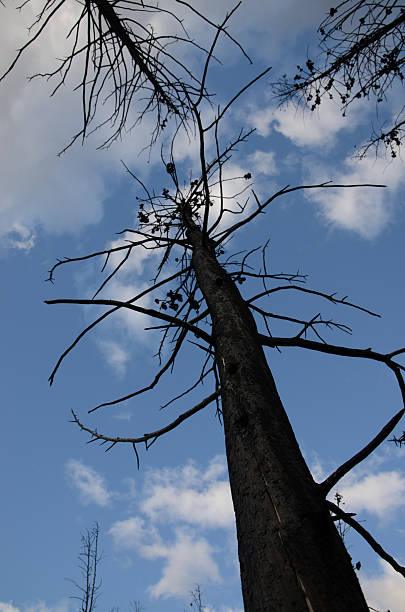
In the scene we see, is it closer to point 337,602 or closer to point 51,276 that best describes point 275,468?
point 337,602

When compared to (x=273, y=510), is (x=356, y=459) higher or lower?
higher

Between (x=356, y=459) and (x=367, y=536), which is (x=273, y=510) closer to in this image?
(x=356, y=459)

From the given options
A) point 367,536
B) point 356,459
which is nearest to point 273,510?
point 356,459

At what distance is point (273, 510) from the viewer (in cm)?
107

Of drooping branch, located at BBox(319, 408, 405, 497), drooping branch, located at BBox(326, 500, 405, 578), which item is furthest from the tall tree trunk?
drooping branch, located at BBox(326, 500, 405, 578)

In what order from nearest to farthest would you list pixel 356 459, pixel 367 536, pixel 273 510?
pixel 273 510 < pixel 356 459 < pixel 367 536

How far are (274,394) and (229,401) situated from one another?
6.6 inches

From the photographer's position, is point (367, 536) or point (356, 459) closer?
point (356, 459)

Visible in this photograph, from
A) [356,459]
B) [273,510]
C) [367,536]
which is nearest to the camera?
[273,510]

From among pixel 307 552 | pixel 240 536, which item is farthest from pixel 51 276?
pixel 307 552

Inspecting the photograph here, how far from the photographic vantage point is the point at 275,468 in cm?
117

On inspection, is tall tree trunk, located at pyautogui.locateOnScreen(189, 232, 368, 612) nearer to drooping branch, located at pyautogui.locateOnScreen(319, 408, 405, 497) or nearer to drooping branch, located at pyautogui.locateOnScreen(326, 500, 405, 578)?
drooping branch, located at pyautogui.locateOnScreen(319, 408, 405, 497)

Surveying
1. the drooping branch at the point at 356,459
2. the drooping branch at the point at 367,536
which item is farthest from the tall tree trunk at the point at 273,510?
the drooping branch at the point at 367,536

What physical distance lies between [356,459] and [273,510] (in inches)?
11.1
